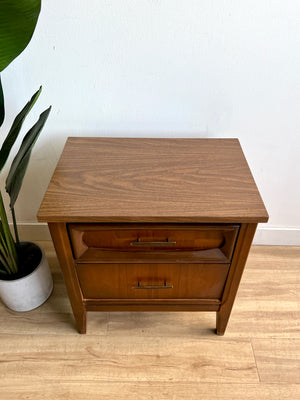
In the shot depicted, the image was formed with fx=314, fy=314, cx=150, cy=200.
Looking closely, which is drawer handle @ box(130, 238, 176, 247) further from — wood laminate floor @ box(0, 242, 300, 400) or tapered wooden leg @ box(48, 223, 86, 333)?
wood laminate floor @ box(0, 242, 300, 400)

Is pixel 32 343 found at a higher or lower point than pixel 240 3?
lower

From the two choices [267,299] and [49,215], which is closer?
[49,215]

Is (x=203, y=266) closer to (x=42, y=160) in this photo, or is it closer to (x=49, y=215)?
(x=49, y=215)

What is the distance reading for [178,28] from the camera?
1.01 metres

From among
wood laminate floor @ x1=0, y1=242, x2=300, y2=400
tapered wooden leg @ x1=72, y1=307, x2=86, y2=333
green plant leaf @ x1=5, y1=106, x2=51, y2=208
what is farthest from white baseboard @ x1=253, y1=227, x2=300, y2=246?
green plant leaf @ x1=5, y1=106, x2=51, y2=208

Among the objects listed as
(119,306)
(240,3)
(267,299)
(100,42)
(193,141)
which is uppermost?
(240,3)

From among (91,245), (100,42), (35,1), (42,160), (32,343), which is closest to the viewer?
(35,1)

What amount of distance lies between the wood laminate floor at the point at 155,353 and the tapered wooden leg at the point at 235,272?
0.36ft

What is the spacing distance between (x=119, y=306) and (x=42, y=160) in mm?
672

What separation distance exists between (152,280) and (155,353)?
33 centimetres

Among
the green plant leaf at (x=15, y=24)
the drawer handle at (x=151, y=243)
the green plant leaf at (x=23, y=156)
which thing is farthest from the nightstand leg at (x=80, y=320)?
the green plant leaf at (x=15, y=24)

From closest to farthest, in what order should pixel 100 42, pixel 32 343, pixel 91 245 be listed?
1. pixel 91 245
2. pixel 100 42
3. pixel 32 343

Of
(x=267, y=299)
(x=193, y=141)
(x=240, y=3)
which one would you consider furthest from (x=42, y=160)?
(x=267, y=299)

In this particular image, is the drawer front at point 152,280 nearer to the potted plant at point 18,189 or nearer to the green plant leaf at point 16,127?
the potted plant at point 18,189
